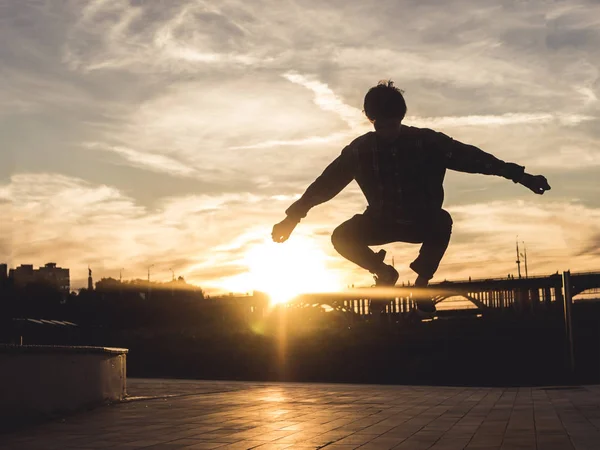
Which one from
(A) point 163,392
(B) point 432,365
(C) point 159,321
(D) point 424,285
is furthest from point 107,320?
(D) point 424,285

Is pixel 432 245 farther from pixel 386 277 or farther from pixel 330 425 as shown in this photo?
pixel 330 425

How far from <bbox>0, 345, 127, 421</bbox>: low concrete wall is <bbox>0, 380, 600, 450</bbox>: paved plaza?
569 millimetres

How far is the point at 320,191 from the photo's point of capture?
4977 mm

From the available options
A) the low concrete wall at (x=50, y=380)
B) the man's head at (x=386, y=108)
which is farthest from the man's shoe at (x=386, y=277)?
the low concrete wall at (x=50, y=380)

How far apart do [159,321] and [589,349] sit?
80.1 m

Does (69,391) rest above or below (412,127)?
below

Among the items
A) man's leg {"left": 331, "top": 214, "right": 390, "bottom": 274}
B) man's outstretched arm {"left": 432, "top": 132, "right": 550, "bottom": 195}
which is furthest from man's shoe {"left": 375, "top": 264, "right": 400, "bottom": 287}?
man's outstretched arm {"left": 432, "top": 132, "right": 550, "bottom": 195}

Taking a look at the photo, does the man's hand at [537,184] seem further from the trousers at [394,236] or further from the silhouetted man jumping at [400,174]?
the trousers at [394,236]

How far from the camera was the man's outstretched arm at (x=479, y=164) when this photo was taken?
14.7ft

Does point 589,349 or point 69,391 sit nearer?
point 69,391

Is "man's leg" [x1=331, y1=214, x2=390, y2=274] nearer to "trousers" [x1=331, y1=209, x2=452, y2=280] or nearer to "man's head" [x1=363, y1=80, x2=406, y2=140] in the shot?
"trousers" [x1=331, y1=209, x2=452, y2=280]

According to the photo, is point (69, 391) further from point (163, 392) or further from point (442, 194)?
point (442, 194)

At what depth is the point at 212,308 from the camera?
142 meters

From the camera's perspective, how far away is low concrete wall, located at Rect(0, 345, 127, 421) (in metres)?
18.5
